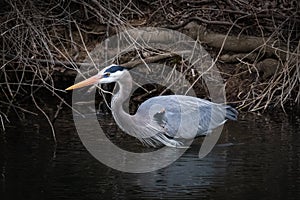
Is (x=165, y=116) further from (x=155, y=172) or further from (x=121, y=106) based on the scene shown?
(x=155, y=172)

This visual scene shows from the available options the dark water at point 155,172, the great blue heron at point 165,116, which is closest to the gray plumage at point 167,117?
the great blue heron at point 165,116

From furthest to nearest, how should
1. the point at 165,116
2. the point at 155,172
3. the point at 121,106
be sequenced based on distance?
the point at 121,106
the point at 165,116
the point at 155,172

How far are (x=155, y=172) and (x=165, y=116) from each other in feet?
4.38

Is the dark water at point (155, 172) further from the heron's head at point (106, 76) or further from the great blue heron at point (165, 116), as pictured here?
the heron's head at point (106, 76)

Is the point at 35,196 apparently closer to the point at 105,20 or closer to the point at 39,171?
the point at 39,171


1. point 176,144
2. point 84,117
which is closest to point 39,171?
point 176,144

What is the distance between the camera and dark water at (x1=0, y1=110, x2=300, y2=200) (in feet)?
17.3

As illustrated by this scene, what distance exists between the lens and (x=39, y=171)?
580 centimetres

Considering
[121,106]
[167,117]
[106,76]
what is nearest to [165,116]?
[167,117]

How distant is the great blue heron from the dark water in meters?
0.14

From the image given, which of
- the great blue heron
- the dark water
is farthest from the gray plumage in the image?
the dark water

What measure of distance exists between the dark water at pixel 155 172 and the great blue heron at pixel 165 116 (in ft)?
0.44

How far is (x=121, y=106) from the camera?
745 cm

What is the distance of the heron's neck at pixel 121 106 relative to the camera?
24.1 ft
